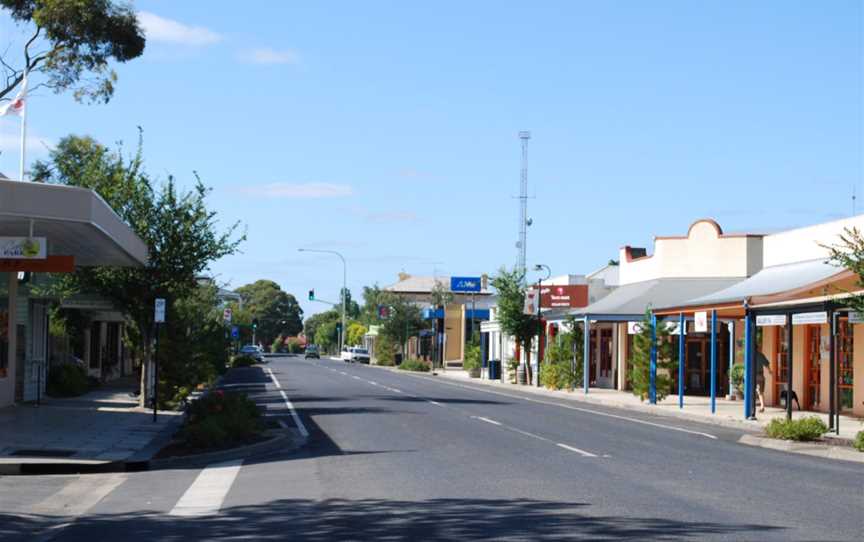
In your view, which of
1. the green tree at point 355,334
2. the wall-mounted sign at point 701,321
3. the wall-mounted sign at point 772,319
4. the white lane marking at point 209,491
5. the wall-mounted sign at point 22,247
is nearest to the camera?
the white lane marking at point 209,491

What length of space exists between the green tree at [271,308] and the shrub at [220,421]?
138 meters

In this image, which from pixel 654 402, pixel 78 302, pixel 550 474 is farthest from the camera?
pixel 654 402

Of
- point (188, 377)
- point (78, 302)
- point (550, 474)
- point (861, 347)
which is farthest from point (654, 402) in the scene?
point (550, 474)

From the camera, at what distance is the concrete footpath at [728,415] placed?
2061cm

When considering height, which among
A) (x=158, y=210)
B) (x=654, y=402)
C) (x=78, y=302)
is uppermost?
(x=158, y=210)

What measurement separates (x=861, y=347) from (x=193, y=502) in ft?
70.9

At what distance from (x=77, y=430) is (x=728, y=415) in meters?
17.3

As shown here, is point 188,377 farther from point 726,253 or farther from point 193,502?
point 726,253

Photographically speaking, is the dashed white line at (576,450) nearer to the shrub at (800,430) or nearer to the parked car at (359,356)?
the shrub at (800,430)

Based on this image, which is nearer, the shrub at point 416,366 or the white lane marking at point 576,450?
the white lane marking at point 576,450

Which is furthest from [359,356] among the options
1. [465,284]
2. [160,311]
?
[160,311]

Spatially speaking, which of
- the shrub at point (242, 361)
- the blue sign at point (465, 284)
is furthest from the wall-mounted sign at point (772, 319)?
the blue sign at point (465, 284)

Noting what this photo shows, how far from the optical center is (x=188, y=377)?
94.7 feet

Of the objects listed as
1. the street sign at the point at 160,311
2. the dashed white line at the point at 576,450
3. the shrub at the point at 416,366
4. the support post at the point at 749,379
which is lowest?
the shrub at the point at 416,366
